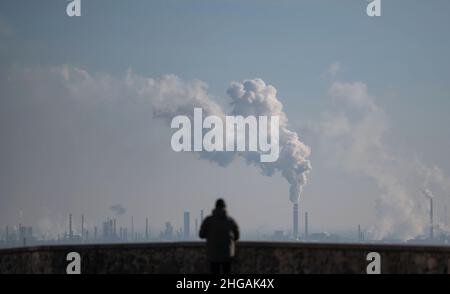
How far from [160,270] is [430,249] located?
21.2ft

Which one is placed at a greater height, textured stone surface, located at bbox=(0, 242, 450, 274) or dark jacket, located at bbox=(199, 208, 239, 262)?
dark jacket, located at bbox=(199, 208, 239, 262)

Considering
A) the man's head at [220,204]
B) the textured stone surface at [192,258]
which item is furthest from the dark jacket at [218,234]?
the textured stone surface at [192,258]

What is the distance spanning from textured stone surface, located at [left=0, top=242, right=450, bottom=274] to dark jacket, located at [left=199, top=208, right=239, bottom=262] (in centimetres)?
316

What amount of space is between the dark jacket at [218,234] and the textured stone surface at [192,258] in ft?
10.4

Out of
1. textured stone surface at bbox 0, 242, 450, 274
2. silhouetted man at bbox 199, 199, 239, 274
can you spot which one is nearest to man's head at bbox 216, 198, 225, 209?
silhouetted man at bbox 199, 199, 239, 274

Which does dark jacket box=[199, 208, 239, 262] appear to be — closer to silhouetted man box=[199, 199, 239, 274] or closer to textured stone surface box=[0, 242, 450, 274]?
silhouetted man box=[199, 199, 239, 274]

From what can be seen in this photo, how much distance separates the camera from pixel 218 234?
56.0 feet

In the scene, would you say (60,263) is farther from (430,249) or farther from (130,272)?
(430,249)

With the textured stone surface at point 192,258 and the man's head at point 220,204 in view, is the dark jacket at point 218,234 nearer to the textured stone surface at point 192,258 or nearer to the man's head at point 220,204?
the man's head at point 220,204

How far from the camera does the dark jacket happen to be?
1706cm

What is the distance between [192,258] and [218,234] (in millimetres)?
3633

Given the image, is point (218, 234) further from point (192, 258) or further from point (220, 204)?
point (192, 258)

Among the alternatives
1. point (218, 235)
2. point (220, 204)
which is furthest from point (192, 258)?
point (220, 204)
